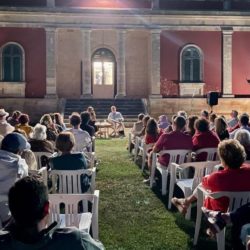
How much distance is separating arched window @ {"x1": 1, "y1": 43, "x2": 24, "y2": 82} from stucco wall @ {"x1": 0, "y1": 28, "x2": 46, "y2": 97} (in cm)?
21

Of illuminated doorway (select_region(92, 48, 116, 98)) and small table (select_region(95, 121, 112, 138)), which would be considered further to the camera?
illuminated doorway (select_region(92, 48, 116, 98))

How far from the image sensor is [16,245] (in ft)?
7.46

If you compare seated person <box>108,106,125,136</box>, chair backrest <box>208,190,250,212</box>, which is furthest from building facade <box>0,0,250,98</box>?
chair backrest <box>208,190,250,212</box>

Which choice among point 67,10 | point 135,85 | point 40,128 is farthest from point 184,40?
point 40,128

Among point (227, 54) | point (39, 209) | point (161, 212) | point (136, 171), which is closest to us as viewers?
point (39, 209)

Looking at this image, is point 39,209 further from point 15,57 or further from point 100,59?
point 100,59

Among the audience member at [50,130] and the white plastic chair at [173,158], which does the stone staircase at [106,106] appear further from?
the white plastic chair at [173,158]

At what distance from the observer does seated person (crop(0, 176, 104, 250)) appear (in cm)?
226

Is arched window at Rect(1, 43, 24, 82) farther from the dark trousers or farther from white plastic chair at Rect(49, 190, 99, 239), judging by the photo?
the dark trousers

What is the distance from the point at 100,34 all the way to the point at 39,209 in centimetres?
2229

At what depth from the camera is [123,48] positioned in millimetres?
22438

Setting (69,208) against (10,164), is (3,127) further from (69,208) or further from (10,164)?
(69,208)

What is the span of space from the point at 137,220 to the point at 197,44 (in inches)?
709

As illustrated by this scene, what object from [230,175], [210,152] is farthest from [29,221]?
[210,152]
